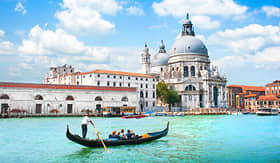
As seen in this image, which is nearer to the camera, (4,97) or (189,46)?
(4,97)

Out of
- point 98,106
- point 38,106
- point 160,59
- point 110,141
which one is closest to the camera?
point 110,141

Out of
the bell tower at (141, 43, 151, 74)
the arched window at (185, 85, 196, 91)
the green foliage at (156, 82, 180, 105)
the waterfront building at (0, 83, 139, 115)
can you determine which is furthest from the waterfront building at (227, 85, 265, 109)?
the waterfront building at (0, 83, 139, 115)

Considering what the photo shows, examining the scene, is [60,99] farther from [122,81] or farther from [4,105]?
[122,81]

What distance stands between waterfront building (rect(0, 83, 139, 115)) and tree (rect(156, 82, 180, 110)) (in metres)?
14.0

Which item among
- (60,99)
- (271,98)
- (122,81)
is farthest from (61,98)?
(271,98)

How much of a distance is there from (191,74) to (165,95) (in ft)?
40.0

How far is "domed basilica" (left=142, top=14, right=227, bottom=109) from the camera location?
232 ft

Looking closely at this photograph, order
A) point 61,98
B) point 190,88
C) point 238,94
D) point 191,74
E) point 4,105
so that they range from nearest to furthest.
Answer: point 4,105
point 61,98
point 190,88
point 191,74
point 238,94

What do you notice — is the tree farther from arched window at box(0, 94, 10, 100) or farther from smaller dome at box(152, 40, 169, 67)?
arched window at box(0, 94, 10, 100)

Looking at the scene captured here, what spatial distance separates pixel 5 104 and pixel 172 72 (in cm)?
4315

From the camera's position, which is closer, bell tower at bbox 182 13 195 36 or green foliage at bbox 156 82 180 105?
green foliage at bbox 156 82 180 105

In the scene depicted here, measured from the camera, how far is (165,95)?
66.4 meters

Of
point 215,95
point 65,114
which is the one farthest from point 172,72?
point 65,114

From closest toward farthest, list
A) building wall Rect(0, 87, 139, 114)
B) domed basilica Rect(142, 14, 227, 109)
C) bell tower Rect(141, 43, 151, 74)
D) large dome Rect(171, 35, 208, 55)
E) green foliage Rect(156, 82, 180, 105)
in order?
building wall Rect(0, 87, 139, 114), green foliage Rect(156, 82, 180, 105), domed basilica Rect(142, 14, 227, 109), large dome Rect(171, 35, 208, 55), bell tower Rect(141, 43, 151, 74)
